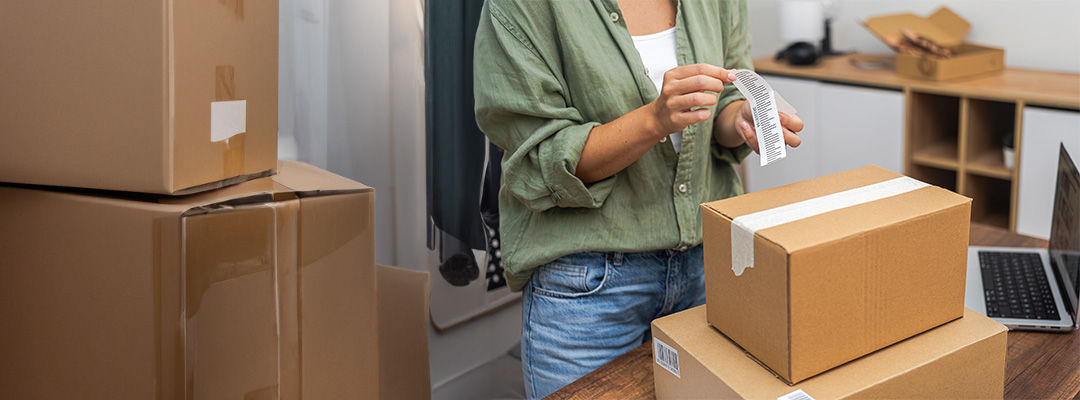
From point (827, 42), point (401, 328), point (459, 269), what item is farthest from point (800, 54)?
point (401, 328)

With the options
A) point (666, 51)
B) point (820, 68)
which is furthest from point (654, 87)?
point (820, 68)

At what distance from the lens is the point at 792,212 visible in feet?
3.21

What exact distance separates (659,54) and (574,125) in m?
0.18

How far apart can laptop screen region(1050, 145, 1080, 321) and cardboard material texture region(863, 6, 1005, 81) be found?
1.28 metres

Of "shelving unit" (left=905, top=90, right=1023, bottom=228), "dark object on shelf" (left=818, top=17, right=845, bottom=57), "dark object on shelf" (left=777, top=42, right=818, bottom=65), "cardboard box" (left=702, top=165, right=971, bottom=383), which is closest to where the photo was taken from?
"cardboard box" (left=702, top=165, right=971, bottom=383)

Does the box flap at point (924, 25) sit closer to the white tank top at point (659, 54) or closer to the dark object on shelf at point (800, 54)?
the dark object on shelf at point (800, 54)

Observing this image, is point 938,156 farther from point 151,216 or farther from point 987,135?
point 151,216

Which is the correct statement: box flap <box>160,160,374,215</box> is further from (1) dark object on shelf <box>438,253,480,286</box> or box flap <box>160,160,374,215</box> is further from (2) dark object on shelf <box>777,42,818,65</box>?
(2) dark object on shelf <box>777,42,818,65</box>

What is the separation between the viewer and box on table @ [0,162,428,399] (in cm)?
108

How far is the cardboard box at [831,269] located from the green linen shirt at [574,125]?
221 millimetres

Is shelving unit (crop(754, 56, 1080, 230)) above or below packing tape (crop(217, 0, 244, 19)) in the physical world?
below

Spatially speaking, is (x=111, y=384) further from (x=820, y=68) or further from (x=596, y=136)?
(x=820, y=68)

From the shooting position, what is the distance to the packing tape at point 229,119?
1.14 metres

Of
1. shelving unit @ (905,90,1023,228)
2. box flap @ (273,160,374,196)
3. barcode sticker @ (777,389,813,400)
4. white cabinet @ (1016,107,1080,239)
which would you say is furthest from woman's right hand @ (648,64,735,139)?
shelving unit @ (905,90,1023,228)
